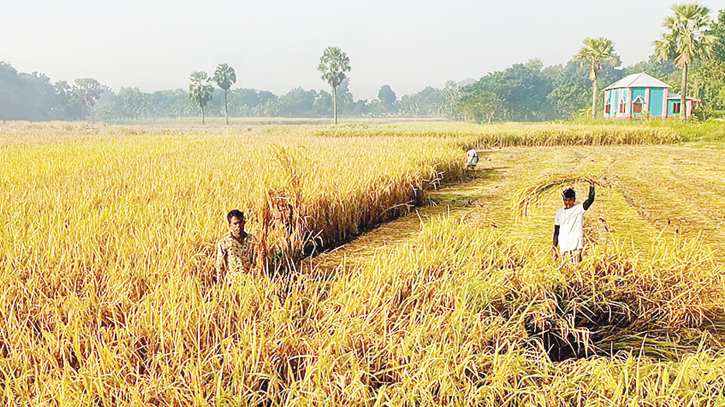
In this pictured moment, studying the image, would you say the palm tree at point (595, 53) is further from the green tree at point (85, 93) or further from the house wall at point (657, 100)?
the green tree at point (85, 93)

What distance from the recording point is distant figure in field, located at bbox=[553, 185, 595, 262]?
363 centimetres

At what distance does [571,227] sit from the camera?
367cm

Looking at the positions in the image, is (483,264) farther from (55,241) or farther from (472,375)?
(55,241)

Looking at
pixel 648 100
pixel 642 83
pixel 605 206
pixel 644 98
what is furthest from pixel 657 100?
pixel 605 206

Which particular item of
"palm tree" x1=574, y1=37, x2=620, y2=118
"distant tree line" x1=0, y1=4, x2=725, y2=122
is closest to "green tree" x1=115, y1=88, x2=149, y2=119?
"distant tree line" x1=0, y1=4, x2=725, y2=122

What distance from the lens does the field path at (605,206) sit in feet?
16.3

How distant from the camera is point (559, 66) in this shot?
9769 centimetres

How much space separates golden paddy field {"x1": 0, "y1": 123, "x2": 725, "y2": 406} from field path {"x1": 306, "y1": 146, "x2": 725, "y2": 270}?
60 millimetres

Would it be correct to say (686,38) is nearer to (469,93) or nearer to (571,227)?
(571,227)

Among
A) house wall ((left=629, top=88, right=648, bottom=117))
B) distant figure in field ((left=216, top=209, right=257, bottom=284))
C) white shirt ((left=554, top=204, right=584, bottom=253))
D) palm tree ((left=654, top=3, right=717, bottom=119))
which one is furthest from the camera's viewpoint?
house wall ((left=629, top=88, right=648, bottom=117))

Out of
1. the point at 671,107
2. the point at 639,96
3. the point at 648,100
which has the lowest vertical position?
the point at 671,107

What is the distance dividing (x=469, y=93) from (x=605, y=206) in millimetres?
58050

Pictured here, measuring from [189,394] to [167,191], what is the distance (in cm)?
388

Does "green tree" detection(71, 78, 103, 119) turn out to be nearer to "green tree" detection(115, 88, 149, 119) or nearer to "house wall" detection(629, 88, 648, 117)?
"green tree" detection(115, 88, 149, 119)
